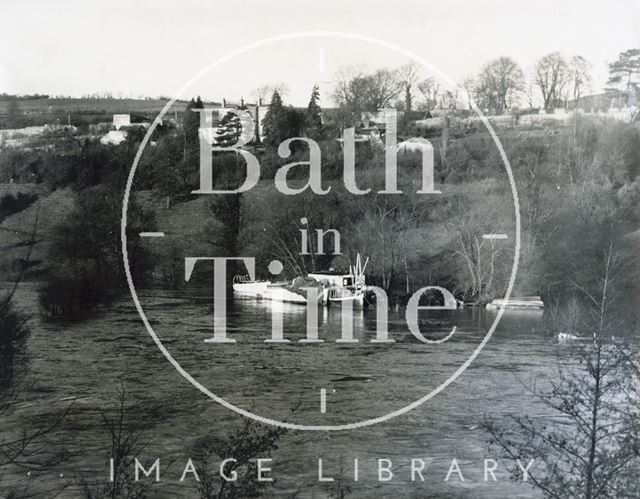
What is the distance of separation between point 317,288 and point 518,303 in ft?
17.9

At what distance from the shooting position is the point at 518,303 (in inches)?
874

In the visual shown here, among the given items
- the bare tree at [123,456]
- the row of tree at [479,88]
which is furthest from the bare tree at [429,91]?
the bare tree at [123,456]

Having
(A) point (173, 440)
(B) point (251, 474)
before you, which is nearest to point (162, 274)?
(A) point (173, 440)

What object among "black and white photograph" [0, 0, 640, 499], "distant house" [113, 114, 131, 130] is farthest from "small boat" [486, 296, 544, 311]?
"distant house" [113, 114, 131, 130]

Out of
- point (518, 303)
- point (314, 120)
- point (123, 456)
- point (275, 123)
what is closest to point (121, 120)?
point (275, 123)

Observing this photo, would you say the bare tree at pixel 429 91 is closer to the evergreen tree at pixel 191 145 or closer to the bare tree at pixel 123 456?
the evergreen tree at pixel 191 145

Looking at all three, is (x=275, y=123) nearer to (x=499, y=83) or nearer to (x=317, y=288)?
(x=317, y=288)

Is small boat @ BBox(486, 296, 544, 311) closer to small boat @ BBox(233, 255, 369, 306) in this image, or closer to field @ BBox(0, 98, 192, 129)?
small boat @ BBox(233, 255, 369, 306)

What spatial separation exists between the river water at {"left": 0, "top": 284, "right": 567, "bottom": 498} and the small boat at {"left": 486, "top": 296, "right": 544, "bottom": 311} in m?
1.51

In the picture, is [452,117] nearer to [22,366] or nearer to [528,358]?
[528,358]

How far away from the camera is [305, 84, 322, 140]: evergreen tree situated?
83.2ft

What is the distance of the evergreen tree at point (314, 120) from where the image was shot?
25.4 m

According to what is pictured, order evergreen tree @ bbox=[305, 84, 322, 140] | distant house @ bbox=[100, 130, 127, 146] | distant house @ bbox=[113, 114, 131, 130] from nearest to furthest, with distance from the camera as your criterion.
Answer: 1. evergreen tree @ bbox=[305, 84, 322, 140]
2. distant house @ bbox=[113, 114, 131, 130]
3. distant house @ bbox=[100, 130, 127, 146]

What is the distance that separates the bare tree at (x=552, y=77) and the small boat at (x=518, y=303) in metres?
7.06
